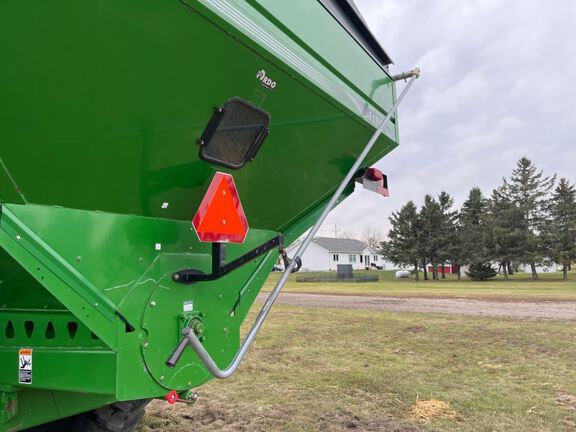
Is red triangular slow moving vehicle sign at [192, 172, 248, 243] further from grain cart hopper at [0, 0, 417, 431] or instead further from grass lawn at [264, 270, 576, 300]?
grass lawn at [264, 270, 576, 300]

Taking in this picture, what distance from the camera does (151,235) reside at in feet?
6.70

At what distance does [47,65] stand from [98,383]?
1157mm

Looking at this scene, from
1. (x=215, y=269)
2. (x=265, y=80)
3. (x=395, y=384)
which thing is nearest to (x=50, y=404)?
(x=215, y=269)

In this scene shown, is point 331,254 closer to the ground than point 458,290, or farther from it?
farther from it

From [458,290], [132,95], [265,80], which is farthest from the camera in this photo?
[458,290]

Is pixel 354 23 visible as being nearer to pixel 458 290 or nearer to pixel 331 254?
pixel 458 290

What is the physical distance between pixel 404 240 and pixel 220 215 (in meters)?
44.1

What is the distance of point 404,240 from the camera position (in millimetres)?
44531

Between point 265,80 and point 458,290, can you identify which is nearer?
point 265,80

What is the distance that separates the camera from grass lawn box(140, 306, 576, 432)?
163 inches

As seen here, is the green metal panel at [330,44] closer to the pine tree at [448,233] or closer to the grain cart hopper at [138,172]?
the grain cart hopper at [138,172]

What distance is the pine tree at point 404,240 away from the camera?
144 ft

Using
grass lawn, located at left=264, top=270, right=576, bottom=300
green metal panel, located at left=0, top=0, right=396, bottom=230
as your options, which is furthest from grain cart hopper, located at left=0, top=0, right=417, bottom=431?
grass lawn, located at left=264, top=270, right=576, bottom=300

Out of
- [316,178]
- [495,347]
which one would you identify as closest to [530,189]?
[495,347]
